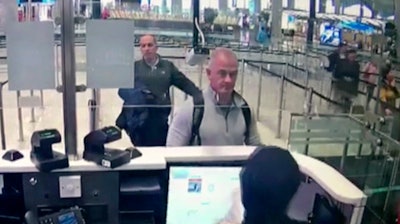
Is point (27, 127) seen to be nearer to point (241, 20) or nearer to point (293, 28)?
point (241, 20)

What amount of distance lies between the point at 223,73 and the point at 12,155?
3.97 ft

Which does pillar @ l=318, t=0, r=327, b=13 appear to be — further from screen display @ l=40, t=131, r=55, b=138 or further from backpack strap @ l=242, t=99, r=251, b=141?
screen display @ l=40, t=131, r=55, b=138

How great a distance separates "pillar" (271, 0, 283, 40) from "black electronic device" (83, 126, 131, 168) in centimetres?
533

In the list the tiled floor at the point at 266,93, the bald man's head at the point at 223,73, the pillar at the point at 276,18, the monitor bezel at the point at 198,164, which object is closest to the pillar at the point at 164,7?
the tiled floor at the point at 266,93

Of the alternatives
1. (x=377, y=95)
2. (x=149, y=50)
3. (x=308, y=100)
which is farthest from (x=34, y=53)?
(x=308, y=100)

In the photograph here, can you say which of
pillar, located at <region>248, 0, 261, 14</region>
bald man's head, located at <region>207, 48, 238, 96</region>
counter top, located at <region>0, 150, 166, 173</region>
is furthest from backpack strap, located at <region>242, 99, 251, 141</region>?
pillar, located at <region>248, 0, 261, 14</region>

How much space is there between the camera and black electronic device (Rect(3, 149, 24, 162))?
1.68m

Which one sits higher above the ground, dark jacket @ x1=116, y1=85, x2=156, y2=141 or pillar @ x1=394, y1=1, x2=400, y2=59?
pillar @ x1=394, y1=1, x2=400, y2=59

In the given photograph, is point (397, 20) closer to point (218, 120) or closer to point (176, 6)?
point (176, 6)

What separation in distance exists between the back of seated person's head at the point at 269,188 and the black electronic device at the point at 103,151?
2.01 feet

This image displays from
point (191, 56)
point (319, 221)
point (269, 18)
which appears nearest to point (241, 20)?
point (269, 18)

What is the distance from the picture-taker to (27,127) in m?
4.55

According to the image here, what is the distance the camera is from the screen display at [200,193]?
5.80 feet

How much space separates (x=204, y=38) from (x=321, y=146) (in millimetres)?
2701
